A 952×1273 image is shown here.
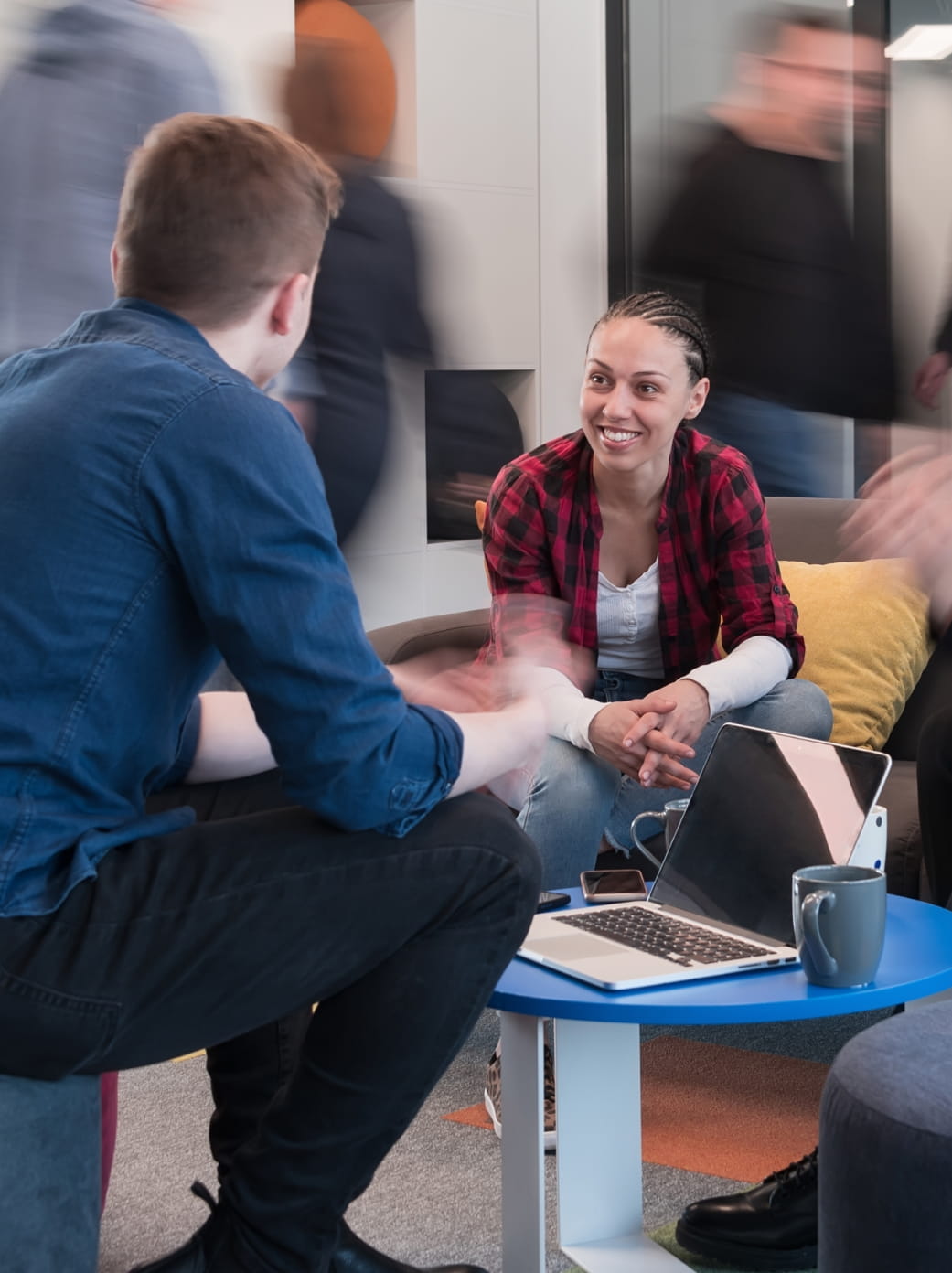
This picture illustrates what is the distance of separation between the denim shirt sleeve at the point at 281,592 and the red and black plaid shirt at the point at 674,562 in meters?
1.08

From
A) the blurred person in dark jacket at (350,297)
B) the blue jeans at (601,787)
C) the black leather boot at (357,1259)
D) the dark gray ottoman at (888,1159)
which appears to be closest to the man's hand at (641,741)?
the blue jeans at (601,787)

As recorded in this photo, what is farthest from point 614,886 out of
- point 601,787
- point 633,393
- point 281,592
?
point 633,393

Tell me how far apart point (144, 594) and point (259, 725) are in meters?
0.14

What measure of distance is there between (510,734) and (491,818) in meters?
0.09

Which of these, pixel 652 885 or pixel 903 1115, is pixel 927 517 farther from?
pixel 903 1115

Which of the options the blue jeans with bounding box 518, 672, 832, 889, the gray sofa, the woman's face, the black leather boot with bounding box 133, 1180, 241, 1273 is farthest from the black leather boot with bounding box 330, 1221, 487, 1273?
the woman's face

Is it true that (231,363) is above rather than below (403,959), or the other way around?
above

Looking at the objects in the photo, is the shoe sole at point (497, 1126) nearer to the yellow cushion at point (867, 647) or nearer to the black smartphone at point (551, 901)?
the black smartphone at point (551, 901)

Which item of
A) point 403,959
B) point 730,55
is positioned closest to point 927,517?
point 730,55

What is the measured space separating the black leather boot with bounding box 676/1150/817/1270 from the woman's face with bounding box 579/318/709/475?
1.07 m

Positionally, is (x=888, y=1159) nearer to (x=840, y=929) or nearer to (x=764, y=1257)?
(x=840, y=929)

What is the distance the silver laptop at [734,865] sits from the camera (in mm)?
1357

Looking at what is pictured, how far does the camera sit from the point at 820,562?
8.52 feet

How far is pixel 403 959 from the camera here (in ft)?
4.00
